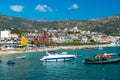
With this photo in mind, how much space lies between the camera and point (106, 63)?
91125 mm

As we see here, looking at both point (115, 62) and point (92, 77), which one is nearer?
point (92, 77)

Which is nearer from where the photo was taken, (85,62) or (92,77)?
(92,77)

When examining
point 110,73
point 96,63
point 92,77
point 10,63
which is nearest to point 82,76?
point 92,77

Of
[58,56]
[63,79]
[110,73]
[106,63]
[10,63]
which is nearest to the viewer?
[63,79]

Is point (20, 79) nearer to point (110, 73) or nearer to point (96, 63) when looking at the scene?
point (110, 73)

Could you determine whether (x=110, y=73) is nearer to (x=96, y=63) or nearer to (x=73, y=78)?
(x=73, y=78)

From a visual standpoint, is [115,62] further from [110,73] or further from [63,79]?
[63,79]

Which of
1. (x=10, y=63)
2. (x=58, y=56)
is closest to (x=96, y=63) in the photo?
(x=58, y=56)

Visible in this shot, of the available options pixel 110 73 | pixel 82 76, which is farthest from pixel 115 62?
pixel 82 76

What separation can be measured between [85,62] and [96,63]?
4035 mm

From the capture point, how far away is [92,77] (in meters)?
65.6

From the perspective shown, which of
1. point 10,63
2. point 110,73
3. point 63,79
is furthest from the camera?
point 10,63

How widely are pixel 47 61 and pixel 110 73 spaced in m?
39.3

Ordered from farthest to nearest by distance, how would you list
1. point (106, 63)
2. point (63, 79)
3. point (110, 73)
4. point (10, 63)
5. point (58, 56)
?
point (58, 56)
point (10, 63)
point (106, 63)
point (110, 73)
point (63, 79)
